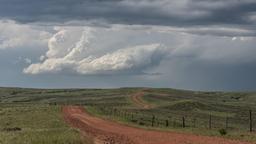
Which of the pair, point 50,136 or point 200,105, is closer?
point 50,136

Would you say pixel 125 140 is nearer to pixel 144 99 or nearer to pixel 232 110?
pixel 232 110

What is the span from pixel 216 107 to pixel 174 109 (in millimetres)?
20135

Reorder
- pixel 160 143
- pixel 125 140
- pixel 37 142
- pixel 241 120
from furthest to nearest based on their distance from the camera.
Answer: pixel 241 120, pixel 125 140, pixel 160 143, pixel 37 142

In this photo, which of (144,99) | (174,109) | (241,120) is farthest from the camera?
(144,99)

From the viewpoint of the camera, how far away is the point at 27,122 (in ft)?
201

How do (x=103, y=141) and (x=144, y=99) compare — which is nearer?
(x=103, y=141)

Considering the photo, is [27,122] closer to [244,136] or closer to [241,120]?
[244,136]

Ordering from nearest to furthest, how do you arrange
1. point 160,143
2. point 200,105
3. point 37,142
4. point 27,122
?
point 37,142 → point 160,143 → point 27,122 → point 200,105

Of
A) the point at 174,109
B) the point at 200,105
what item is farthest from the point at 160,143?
the point at 200,105

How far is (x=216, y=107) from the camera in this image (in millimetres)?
135375

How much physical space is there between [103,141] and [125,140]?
161 centimetres

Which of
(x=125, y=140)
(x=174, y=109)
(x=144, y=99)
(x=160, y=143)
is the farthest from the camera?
(x=144, y=99)

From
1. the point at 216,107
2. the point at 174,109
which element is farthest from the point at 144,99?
the point at 174,109

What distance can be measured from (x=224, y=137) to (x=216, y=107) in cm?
9710
